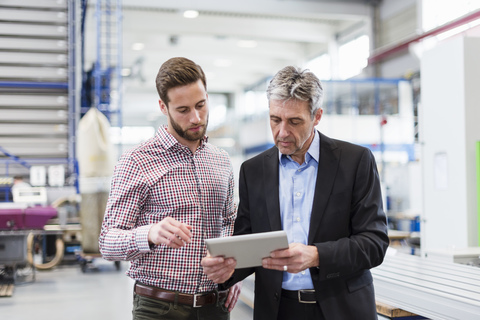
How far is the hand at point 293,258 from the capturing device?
5.78ft

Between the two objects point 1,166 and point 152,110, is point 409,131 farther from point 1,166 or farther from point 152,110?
point 152,110

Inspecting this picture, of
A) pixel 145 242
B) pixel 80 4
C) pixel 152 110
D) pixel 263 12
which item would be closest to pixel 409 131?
pixel 263 12

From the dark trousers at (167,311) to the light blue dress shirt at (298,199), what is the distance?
1.26 feet

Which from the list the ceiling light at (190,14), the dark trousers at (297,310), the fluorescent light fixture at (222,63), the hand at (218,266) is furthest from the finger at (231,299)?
the fluorescent light fixture at (222,63)

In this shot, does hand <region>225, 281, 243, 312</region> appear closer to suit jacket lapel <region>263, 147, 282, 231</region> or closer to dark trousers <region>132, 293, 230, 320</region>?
dark trousers <region>132, 293, 230, 320</region>

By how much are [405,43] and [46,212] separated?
10417 mm

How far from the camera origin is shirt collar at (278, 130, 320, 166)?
2049 millimetres

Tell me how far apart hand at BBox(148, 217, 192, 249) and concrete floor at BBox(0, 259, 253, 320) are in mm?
2599

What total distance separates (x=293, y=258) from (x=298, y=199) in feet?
0.97

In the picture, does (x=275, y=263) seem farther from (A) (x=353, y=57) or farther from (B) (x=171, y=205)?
(A) (x=353, y=57)

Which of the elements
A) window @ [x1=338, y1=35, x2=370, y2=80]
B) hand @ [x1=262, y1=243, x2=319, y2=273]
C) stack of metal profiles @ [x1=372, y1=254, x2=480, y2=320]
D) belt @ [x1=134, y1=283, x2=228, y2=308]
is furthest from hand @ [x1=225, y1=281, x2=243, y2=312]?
window @ [x1=338, y1=35, x2=370, y2=80]

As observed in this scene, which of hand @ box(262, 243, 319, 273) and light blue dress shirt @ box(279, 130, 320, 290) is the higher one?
light blue dress shirt @ box(279, 130, 320, 290)

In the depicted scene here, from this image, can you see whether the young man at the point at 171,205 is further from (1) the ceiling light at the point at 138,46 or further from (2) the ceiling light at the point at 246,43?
(2) the ceiling light at the point at 246,43

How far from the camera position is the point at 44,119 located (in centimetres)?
1049
